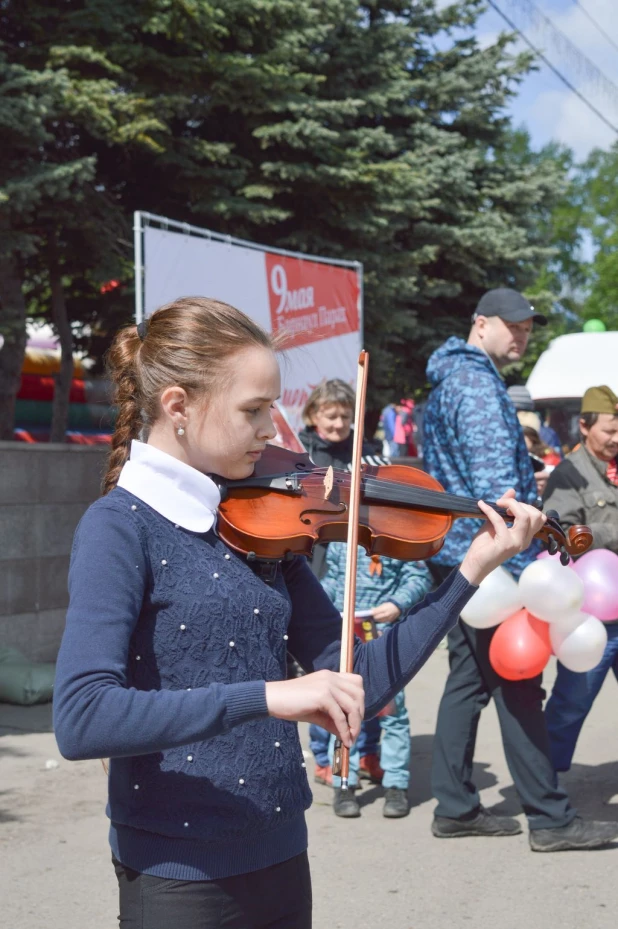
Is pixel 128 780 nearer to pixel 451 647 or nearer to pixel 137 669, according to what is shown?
pixel 137 669

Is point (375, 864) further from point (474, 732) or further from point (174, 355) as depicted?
Answer: point (174, 355)

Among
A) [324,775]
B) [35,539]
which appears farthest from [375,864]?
[35,539]

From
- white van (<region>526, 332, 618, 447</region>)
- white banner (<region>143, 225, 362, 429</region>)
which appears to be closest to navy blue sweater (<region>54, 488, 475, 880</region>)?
white banner (<region>143, 225, 362, 429</region>)

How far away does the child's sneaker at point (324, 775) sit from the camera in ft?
17.0

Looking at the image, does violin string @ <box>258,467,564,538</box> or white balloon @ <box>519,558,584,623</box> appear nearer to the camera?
violin string @ <box>258,467,564,538</box>

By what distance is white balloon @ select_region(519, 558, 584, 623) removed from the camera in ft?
13.7

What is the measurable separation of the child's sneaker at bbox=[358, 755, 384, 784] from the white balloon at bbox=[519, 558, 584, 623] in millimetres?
1434

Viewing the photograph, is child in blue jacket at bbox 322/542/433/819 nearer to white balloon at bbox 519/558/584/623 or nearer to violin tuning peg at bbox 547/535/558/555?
white balloon at bbox 519/558/584/623

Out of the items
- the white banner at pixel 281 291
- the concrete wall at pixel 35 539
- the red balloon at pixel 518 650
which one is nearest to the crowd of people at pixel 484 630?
the red balloon at pixel 518 650

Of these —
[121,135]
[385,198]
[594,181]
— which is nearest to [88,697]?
[121,135]

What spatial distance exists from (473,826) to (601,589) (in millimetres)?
1083

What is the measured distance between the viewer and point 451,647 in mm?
4590

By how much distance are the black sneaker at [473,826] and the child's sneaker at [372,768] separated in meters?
0.72

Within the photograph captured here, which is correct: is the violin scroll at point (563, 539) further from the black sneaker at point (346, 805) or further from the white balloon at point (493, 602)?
the black sneaker at point (346, 805)
